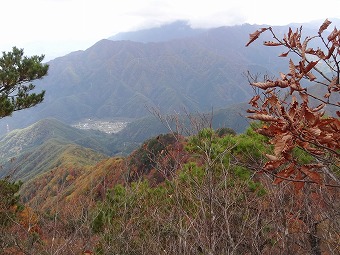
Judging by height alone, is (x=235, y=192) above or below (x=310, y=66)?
below

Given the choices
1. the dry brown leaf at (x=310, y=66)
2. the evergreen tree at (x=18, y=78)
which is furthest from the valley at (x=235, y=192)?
the evergreen tree at (x=18, y=78)

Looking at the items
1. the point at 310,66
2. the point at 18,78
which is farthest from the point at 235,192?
the point at 18,78

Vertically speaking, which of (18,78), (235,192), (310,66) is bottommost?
(235,192)

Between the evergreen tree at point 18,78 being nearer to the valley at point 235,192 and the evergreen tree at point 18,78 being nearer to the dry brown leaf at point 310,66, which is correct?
the valley at point 235,192

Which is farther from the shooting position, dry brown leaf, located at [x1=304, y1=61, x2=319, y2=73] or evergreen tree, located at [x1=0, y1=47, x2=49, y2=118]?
evergreen tree, located at [x1=0, y1=47, x2=49, y2=118]

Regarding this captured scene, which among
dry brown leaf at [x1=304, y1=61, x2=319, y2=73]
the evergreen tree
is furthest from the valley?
the evergreen tree

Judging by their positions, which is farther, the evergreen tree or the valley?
the evergreen tree

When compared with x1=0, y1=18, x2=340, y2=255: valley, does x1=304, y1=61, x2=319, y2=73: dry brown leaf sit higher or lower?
higher

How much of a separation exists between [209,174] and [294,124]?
9.26ft

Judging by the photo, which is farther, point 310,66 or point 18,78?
point 18,78

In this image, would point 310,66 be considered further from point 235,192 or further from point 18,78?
point 18,78

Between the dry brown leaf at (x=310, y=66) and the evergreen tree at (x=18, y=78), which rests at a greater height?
the dry brown leaf at (x=310, y=66)

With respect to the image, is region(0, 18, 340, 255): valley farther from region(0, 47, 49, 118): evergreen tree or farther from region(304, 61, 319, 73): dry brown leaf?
region(0, 47, 49, 118): evergreen tree

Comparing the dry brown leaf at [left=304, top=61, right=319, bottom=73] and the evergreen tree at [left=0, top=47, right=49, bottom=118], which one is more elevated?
the dry brown leaf at [left=304, top=61, right=319, bottom=73]
